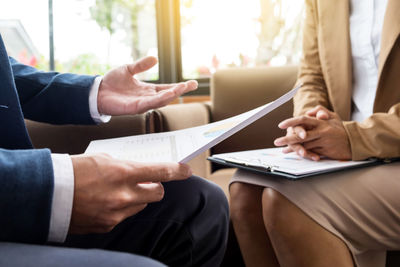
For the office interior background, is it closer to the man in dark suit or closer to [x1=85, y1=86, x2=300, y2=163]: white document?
the man in dark suit

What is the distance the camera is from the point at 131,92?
95cm

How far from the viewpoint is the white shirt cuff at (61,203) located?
49 cm

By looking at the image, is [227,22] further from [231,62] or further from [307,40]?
[307,40]

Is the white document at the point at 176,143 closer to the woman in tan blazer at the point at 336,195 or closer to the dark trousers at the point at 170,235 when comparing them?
the dark trousers at the point at 170,235

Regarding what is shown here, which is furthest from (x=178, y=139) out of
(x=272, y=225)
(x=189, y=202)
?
(x=272, y=225)

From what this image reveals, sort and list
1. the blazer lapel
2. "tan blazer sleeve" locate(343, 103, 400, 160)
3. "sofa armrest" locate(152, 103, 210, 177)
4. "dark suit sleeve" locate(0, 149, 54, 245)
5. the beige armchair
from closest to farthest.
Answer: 1. "dark suit sleeve" locate(0, 149, 54, 245)
2. "tan blazer sleeve" locate(343, 103, 400, 160)
3. the blazer lapel
4. "sofa armrest" locate(152, 103, 210, 177)
5. the beige armchair

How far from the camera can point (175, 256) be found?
0.76 m

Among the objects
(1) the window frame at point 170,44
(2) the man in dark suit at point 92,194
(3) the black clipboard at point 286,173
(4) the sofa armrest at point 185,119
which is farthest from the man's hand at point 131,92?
(1) the window frame at point 170,44

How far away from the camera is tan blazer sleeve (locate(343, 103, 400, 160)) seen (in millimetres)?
966

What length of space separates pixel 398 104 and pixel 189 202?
24.1 inches

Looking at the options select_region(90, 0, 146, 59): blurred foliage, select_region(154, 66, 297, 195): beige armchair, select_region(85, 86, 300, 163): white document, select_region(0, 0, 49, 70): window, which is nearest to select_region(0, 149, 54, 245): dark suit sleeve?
select_region(85, 86, 300, 163): white document

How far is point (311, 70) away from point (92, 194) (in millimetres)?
1043

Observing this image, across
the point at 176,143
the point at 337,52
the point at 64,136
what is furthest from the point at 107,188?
the point at 337,52

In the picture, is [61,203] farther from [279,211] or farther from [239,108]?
[239,108]
